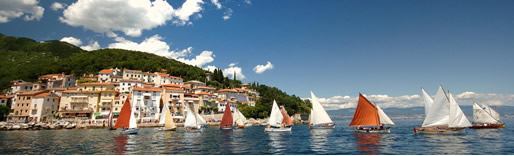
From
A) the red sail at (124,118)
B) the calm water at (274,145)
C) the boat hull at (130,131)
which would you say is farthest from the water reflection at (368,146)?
the red sail at (124,118)

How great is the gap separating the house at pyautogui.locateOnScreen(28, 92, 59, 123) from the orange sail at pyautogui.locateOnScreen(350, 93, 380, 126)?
72.5 metres

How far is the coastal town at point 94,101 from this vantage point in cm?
8444

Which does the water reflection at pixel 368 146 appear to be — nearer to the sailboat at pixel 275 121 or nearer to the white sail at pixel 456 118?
the white sail at pixel 456 118

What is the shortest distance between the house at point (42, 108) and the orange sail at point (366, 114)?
72.5 meters

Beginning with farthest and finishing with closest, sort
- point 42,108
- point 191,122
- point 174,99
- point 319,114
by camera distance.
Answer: point 174,99 → point 42,108 → point 191,122 → point 319,114

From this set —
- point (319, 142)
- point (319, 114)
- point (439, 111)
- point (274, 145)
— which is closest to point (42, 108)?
point (319, 114)

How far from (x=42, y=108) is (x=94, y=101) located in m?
11.6

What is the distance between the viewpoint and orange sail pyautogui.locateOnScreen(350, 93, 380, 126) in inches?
1903

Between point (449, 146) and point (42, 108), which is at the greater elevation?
point (42, 108)

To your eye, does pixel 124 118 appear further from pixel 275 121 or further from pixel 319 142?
pixel 319 142

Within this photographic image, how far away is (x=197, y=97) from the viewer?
346 ft

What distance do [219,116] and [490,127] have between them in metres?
66.5

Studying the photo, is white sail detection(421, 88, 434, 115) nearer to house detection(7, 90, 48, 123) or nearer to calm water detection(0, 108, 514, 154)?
calm water detection(0, 108, 514, 154)

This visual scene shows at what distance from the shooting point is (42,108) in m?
85.9
